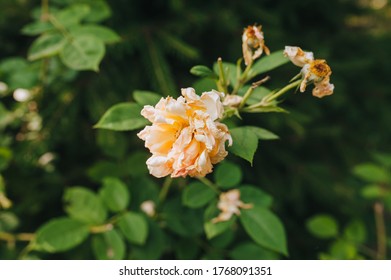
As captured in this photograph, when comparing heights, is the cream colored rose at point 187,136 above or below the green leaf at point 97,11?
below

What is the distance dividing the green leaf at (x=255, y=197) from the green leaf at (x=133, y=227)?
0.24 meters

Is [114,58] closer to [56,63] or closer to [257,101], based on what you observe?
[56,63]

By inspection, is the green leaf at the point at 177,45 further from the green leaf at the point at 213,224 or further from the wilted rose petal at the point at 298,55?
the wilted rose petal at the point at 298,55

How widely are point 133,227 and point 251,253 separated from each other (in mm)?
326

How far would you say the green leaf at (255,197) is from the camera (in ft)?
3.35

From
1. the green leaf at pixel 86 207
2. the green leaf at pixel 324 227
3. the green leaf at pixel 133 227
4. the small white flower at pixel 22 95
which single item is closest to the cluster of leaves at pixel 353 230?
the green leaf at pixel 324 227

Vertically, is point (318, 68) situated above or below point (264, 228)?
above

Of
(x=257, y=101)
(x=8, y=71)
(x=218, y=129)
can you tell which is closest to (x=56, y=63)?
(x=8, y=71)

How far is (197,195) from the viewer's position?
102cm

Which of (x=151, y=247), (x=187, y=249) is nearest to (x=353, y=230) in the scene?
(x=187, y=249)

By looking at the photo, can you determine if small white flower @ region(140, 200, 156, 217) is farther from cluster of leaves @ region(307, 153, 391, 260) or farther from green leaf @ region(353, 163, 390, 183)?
green leaf @ region(353, 163, 390, 183)

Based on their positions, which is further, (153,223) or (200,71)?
(153,223)

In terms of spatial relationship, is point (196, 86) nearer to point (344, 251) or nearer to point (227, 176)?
point (227, 176)

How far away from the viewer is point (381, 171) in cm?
151
